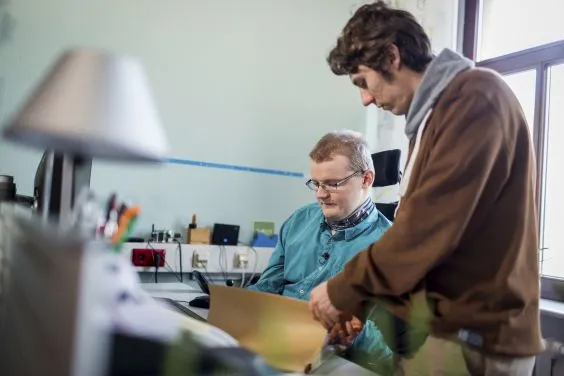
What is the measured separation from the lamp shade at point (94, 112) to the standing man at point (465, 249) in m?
0.48

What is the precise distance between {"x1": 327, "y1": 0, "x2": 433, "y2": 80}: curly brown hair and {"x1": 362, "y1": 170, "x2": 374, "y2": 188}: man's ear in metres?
0.58

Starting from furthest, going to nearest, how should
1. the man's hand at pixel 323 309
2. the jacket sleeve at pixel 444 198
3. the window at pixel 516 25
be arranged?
the window at pixel 516 25
the man's hand at pixel 323 309
the jacket sleeve at pixel 444 198

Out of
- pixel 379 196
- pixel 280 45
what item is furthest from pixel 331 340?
pixel 280 45

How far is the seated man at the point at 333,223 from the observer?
1.59 metres

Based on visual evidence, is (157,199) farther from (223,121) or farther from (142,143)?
(142,143)

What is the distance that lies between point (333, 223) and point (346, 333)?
0.51 meters

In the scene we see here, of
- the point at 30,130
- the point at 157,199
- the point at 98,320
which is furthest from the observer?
the point at 157,199

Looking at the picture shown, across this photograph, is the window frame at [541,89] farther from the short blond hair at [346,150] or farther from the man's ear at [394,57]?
the man's ear at [394,57]

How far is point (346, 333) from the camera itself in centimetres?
121

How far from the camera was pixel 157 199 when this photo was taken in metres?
2.69

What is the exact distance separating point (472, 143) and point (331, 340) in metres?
0.56

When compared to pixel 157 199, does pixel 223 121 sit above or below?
above

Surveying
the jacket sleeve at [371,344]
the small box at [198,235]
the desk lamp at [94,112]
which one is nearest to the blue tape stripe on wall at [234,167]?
the small box at [198,235]

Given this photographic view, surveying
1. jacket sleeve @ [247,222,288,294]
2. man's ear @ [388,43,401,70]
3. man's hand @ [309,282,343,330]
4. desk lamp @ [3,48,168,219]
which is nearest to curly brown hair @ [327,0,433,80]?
man's ear @ [388,43,401,70]
